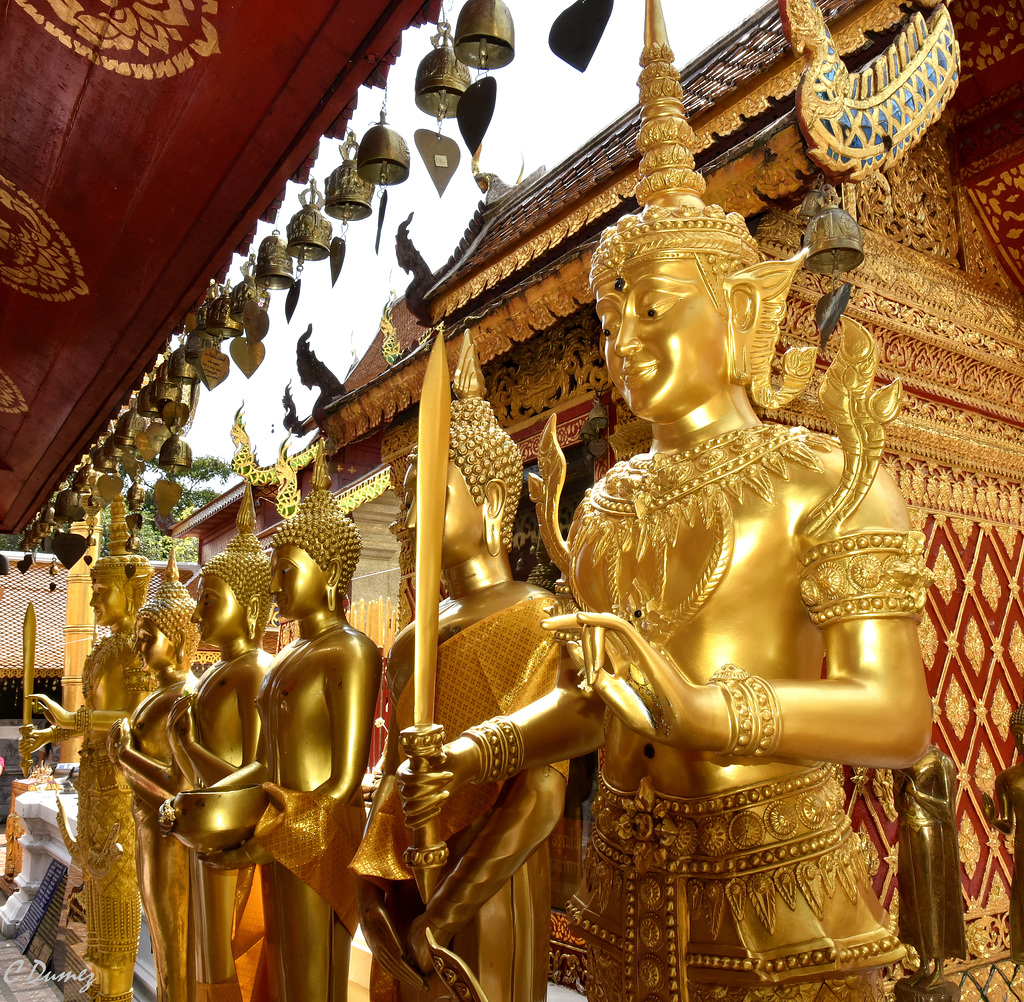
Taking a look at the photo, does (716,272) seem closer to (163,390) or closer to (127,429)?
(163,390)

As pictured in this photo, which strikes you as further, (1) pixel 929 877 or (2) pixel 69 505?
(2) pixel 69 505

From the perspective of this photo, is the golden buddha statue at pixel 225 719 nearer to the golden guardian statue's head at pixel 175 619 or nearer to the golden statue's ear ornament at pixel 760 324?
the golden guardian statue's head at pixel 175 619

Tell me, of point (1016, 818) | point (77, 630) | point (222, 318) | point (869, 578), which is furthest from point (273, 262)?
point (77, 630)

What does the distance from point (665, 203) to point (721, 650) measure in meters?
0.89

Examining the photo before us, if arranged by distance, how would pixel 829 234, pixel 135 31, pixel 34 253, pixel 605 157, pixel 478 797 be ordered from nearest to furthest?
pixel 135 31
pixel 478 797
pixel 829 234
pixel 34 253
pixel 605 157

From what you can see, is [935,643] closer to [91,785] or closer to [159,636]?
[159,636]

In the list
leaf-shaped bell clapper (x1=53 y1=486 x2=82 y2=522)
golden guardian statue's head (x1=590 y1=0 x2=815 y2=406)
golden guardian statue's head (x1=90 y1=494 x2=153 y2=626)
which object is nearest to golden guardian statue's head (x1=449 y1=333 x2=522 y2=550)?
golden guardian statue's head (x1=590 y1=0 x2=815 y2=406)

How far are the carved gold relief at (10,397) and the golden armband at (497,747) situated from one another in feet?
11.2

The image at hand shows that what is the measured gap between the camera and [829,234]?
7.59 feet

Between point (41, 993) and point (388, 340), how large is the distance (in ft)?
13.8

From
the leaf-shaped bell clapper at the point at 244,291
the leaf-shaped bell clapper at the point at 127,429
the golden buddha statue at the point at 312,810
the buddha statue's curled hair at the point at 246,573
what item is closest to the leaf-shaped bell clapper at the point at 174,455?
the leaf-shaped bell clapper at the point at 127,429

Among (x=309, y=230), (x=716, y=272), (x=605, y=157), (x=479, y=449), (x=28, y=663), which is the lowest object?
(x=28, y=663)

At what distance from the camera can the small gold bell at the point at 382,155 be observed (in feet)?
7.23

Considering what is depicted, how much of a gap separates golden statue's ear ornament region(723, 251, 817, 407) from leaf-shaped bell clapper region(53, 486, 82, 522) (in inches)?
208
